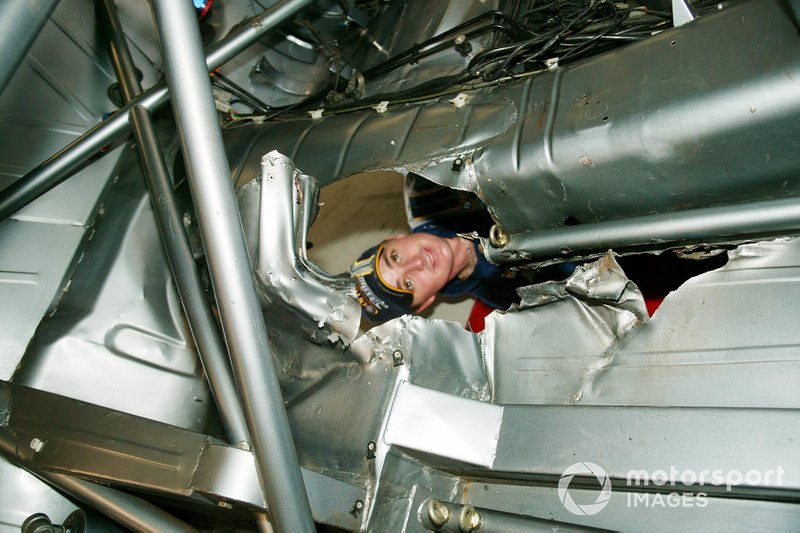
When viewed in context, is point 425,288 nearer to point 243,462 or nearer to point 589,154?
point 589,154

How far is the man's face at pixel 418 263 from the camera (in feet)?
6.28

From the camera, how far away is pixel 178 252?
1220mm

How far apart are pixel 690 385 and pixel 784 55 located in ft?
1.65

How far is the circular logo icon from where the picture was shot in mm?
895

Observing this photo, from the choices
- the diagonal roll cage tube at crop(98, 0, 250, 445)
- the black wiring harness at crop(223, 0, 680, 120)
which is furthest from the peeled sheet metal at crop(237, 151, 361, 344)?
the black wiring harness at crop(223, 0, 680, 120)

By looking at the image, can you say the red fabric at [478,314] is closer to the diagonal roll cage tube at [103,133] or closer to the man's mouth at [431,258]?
the man's mouth at [431,258]

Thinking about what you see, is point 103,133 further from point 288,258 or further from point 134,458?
point 134,458

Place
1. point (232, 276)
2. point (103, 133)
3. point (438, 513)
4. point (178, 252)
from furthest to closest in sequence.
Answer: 1. point (103, 133)
2. point (178, 252)
3. point (438, 513)
4. point (232, 276)

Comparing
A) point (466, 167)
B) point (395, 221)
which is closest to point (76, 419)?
point (466, 167)

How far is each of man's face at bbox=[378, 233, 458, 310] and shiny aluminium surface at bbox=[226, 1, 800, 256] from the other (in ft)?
1.96

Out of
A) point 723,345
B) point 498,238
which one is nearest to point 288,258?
point 498,238

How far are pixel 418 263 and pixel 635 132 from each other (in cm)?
102

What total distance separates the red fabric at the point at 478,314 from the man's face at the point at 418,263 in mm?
236

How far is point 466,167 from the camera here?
1180 mm
